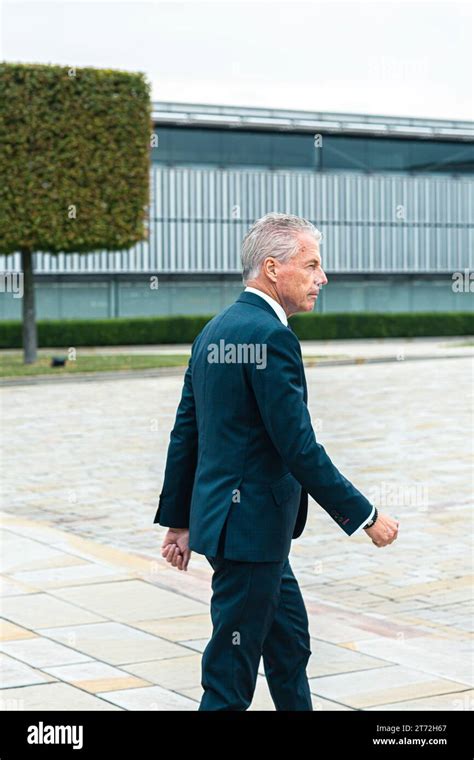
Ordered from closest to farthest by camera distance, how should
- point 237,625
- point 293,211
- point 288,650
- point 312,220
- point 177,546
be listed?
point 237,625 < point 288,650 < point 177,546 < point 293,211 < point 312,220

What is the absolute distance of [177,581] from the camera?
779 centimetres

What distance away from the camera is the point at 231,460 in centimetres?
408

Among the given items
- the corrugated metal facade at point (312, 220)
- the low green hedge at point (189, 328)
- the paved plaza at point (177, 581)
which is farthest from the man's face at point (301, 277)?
the corrugated metal facade at point (312, 220)

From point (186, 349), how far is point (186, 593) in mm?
30110

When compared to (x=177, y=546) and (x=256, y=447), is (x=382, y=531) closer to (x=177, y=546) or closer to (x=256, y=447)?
(x=256, y=447)

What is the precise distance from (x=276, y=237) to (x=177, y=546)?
1153 millimetres

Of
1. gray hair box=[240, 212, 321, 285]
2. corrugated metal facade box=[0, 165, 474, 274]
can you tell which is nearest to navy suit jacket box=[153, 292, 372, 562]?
gray hair box=[240, 212, 321, 285]

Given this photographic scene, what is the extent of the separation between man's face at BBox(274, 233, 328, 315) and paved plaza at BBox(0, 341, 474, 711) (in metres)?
1.90

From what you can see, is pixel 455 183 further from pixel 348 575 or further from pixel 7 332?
pixel 348 575

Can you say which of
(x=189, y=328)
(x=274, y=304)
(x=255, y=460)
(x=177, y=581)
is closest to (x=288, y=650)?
(x=255, y=460)
